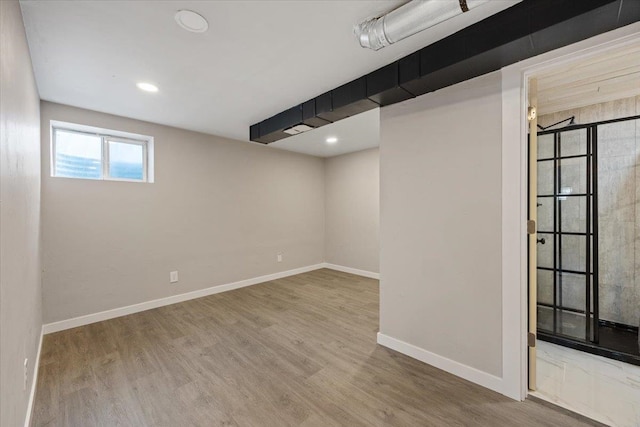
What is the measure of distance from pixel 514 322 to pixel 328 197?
4330 millimetres

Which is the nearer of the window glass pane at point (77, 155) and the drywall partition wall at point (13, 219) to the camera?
the drywall partition wall at point (13, 219)

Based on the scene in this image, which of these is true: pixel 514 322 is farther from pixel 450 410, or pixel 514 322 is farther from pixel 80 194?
pixel 80 194

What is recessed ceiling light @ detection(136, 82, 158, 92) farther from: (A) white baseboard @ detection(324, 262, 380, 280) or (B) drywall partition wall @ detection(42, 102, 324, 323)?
(A) white baseboard @ detection(324, 262, 380, 280)

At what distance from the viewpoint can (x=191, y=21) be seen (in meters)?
1.60

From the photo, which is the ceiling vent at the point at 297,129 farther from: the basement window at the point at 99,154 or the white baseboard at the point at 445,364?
the white baseboard at the point at 445,364

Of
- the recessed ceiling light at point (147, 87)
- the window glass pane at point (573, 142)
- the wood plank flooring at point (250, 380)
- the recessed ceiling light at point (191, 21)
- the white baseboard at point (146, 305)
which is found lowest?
the wood plank flooring at point (250, 380)

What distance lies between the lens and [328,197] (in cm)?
576

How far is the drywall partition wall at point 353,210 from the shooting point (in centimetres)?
491

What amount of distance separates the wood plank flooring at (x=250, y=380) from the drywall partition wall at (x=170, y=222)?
1.78 feet

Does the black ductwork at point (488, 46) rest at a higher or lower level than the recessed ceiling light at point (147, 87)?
lower

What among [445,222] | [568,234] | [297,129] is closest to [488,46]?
[445,222]

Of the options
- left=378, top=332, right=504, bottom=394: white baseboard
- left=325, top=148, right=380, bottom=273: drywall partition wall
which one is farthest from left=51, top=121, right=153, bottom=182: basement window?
left=378, top=332, right=504, bottom=394: white baseboard

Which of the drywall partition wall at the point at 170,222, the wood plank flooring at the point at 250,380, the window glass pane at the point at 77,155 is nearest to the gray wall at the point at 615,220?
the wood plank flooring at the point at 250,380

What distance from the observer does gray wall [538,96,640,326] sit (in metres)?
2.58
